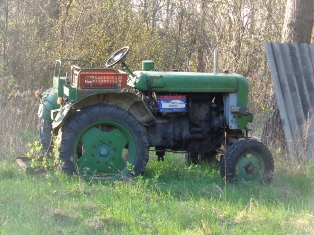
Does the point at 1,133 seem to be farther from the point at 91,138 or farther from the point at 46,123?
the point at 91,138

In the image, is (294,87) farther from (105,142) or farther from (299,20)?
(105,142)

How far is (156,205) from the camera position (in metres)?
5.96

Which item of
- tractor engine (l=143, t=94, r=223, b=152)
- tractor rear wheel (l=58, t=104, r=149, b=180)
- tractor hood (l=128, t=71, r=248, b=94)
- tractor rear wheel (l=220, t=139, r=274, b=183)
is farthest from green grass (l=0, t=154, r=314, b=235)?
tractor hood (l=128, t=71, r=248, b=94)

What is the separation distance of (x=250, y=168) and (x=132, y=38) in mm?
6153

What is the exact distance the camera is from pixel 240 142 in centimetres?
728

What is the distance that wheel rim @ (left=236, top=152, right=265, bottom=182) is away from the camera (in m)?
7.31

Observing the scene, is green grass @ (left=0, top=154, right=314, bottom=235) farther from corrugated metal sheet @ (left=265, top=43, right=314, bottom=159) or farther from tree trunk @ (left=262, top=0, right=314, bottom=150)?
tree trunk @ (left=262, top=0, right=314, bottom=150)

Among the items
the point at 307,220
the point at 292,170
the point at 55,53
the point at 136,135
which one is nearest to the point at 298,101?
the point at 292,170

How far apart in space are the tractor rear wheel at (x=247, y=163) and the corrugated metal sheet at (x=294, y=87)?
1.30m

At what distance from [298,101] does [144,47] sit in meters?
4.81

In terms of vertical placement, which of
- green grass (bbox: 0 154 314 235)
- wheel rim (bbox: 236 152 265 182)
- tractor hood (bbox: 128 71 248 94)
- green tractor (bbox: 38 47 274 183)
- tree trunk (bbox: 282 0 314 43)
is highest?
tree trunk (bbox: 282 0 314 43)

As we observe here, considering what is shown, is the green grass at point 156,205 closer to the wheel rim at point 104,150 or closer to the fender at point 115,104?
the wheel rim at point 104,150

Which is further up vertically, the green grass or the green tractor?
the green tractor

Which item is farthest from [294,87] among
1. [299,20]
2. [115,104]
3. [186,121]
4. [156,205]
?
[156,205]
